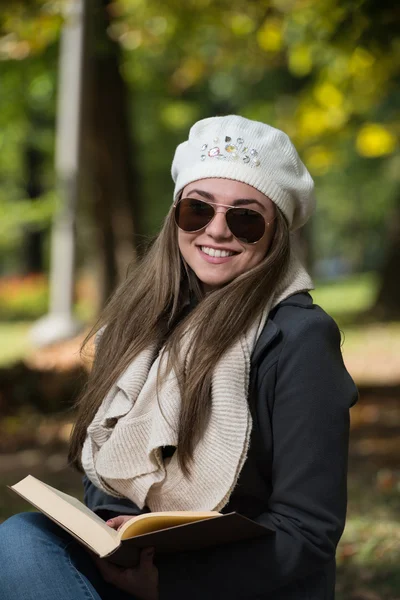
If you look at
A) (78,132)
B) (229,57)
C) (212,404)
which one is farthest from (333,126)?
(212,404)

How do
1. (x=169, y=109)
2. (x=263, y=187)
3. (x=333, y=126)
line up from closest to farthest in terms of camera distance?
(x=263, y=187) → (x=333, y=126) → (x=169, y=109)

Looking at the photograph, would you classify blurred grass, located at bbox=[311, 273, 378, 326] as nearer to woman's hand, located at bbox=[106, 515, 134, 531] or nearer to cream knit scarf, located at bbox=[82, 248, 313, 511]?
cream knit scarf, located at bbox=[82, 248, 313, 511]

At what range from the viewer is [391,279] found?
1550cm

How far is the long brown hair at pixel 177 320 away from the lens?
85.9 inches

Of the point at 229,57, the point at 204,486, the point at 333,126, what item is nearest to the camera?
the point at 204,486

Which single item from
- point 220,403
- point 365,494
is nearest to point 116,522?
point 220,403

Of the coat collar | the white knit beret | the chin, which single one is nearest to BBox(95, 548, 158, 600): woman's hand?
the coat collar

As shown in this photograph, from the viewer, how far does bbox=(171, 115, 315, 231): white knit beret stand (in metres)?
2.36

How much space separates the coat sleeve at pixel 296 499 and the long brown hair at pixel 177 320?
0.67ft

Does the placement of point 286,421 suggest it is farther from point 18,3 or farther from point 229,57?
point 229,57

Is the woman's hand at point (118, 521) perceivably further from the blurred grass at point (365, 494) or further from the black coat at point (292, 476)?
the blurred grass at point (365, 494)

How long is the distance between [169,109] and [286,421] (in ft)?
52.5

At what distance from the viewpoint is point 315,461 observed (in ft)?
6.62

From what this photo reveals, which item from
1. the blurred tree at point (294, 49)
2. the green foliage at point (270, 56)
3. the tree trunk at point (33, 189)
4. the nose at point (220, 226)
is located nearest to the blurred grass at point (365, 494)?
the nose at point (220, 226)
